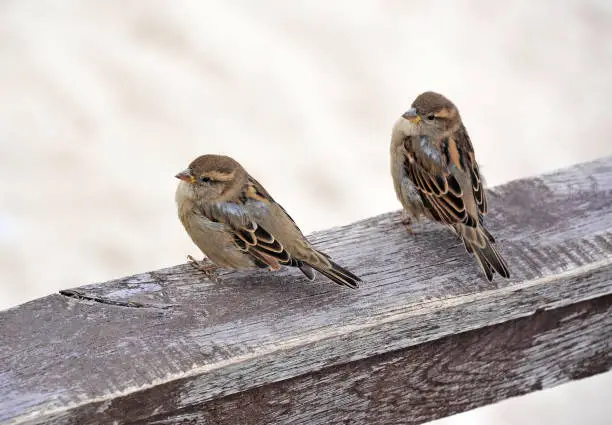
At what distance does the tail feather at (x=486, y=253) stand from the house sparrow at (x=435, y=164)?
318mm

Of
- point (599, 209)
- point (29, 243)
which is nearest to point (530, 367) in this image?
point (599, 209)

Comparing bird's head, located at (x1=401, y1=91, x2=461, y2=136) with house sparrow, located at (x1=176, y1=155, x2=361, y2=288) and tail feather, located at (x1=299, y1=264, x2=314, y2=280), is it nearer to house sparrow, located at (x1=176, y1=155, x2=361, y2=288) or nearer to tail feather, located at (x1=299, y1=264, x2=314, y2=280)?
house sparrow, located at (x1=176, y1=155, x2=361, y2=288)

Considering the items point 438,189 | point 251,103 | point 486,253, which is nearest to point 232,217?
point 438,189

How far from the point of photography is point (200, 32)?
7.61 meters

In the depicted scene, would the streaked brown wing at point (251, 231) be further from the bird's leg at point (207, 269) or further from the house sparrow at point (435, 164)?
the house sparrow at point (435, 164)

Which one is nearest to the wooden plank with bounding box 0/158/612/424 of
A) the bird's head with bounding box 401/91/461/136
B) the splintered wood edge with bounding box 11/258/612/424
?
the splintered wood edge with bounding box 11/258/612/424

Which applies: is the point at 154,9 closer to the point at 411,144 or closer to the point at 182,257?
the point at 182,257

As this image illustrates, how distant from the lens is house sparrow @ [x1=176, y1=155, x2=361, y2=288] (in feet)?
9.59

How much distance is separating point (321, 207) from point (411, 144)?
289 cm

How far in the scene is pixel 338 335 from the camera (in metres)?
2.30

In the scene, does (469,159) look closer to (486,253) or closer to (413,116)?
(413,116)

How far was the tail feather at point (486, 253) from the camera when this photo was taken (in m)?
2.52

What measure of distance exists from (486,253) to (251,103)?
4692 millimetres

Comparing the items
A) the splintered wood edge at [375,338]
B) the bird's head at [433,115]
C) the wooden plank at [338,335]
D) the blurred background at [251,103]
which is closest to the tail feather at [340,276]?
the wooden plank at [338,335]
